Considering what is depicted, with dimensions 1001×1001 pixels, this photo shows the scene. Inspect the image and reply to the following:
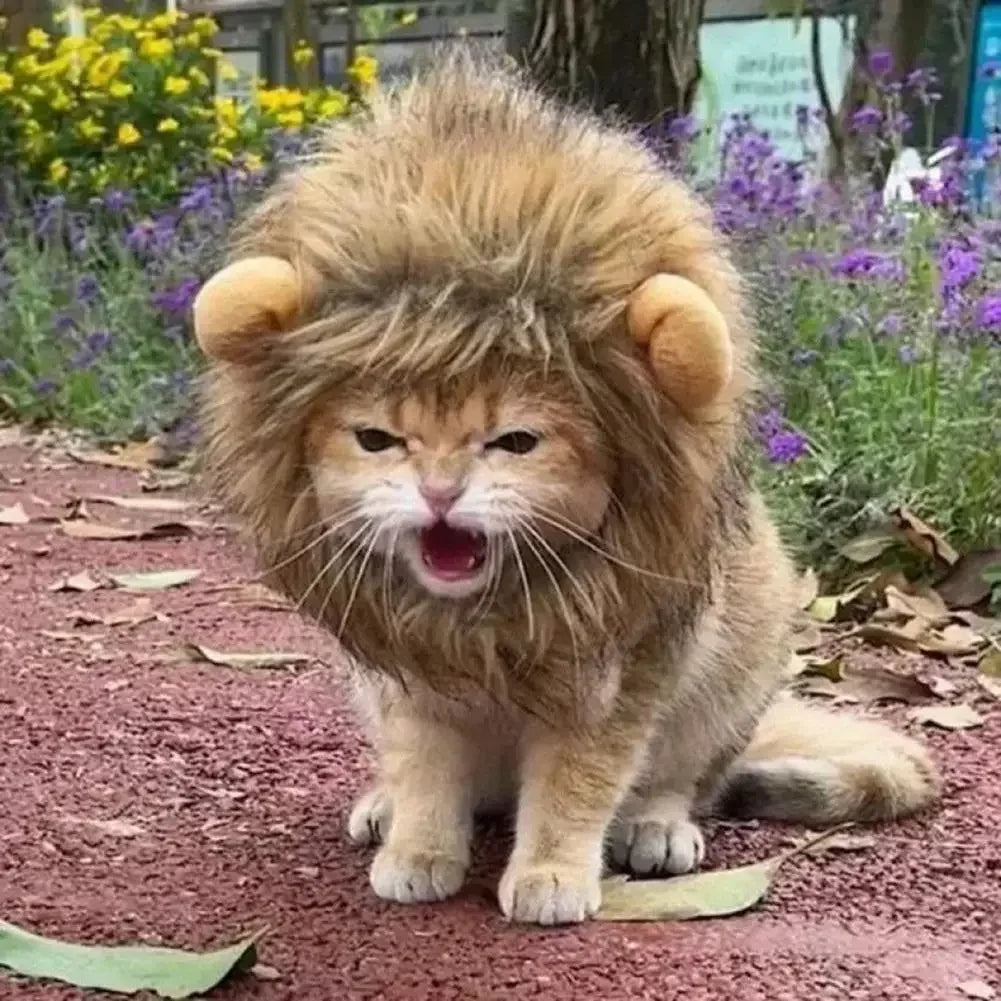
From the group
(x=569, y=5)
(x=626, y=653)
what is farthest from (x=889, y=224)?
(x=626, y=653)

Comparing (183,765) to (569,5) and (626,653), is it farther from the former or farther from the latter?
(569,5)

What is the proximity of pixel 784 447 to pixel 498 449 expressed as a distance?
7.05ft

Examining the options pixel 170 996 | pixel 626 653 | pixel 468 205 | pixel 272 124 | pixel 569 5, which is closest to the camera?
pixel 170 996

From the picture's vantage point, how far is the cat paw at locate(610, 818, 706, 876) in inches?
105

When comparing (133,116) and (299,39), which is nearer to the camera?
(133,116)

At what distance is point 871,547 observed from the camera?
14.5 ft

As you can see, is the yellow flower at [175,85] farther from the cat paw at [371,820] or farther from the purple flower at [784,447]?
the cat paw at [371,820]

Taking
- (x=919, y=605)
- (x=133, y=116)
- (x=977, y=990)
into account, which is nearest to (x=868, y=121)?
(x=919, y=605)

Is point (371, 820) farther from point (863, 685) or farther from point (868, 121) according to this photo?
point (868, 121)

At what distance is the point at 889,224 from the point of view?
540cm

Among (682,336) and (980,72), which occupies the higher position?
(682,336)

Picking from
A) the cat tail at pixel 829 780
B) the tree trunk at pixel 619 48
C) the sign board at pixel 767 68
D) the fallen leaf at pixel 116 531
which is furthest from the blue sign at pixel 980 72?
the cat tail at pixel 829 780

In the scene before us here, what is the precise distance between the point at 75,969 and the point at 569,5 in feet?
11.2

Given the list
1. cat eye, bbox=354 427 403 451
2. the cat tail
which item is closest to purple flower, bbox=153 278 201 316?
the cat tail
